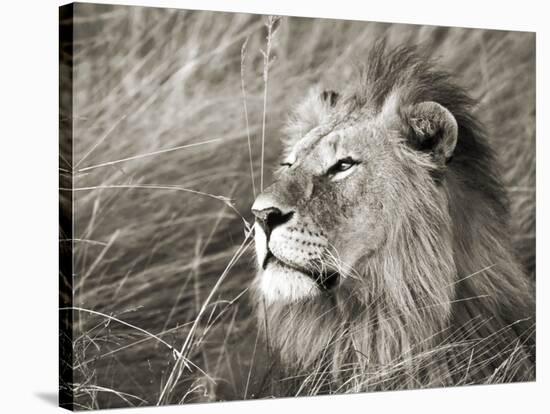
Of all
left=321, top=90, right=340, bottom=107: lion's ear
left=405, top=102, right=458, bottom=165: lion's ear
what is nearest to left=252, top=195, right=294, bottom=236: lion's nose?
left=321, top=90, right=340, bottom=107: lion's ear

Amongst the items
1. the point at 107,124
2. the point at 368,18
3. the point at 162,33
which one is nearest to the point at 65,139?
the point at 107,124

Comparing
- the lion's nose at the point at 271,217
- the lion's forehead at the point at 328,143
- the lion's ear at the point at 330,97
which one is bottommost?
the lion's nose at the point at 271,217

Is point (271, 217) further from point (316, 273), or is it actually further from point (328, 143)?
point (328, 143)

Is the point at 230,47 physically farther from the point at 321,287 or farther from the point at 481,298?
the point at 481,298

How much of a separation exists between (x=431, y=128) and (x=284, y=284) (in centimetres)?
115

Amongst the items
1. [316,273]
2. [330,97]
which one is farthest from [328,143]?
[316,273]

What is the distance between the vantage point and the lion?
20.9ft

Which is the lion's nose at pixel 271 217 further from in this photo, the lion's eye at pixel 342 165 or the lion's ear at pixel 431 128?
the lion's ear at pixel 431 128

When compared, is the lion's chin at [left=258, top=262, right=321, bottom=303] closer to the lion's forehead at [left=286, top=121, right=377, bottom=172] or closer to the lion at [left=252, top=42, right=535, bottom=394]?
the lion at [left=252, top=42, right=535, bottom=394]

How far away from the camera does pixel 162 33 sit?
6156 mm

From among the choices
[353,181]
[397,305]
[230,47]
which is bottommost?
[397,305]

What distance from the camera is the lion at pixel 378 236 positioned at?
20.9 feet

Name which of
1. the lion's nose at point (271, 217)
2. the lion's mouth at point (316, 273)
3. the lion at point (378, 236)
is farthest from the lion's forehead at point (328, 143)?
the lion's mouth at point (316, 273)

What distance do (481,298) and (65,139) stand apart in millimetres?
2487
